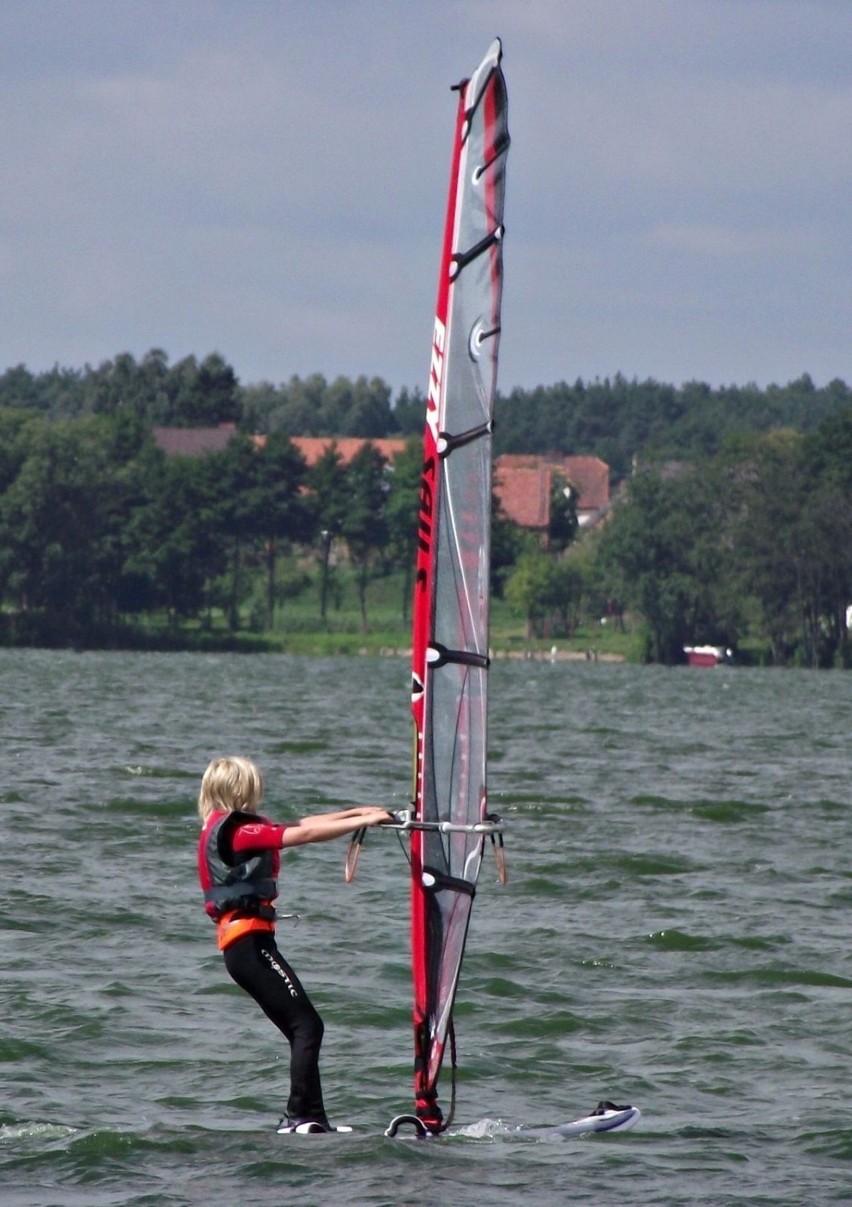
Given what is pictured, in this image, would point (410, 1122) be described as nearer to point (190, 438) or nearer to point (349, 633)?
point (349, 633)

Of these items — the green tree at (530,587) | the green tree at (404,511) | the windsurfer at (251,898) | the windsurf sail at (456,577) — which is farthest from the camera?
the green tree at (404,511)

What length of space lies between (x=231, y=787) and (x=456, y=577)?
120cm

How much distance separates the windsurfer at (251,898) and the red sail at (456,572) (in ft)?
1.61

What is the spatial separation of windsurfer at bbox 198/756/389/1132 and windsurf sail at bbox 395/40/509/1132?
491 mm

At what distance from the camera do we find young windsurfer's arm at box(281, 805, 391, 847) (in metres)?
6.98

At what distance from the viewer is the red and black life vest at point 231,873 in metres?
7.25

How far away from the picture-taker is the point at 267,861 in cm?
733

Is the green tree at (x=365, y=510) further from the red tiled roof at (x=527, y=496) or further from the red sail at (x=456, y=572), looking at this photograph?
the red sail at (x=456, y=572)

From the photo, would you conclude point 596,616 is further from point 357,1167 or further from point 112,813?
point 357,1167

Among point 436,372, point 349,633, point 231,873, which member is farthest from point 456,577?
point 349,633

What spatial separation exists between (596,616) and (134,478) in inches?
955

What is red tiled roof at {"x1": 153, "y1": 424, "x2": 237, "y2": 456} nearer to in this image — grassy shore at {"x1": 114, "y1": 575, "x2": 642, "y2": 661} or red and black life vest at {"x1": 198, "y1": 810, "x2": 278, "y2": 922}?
grassy shore at {"x1": 114, "y1": 575, "x2": 642, "y2": 661}

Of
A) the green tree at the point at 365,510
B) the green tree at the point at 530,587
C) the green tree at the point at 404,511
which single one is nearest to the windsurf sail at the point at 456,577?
the green tree at the point at 404,511

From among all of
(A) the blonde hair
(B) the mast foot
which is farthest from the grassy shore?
(A) the blonde hair
